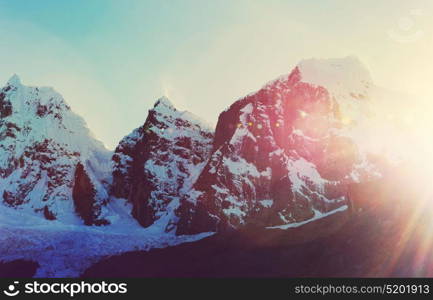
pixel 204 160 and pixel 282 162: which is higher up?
pixel 204 160

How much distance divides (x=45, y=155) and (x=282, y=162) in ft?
261

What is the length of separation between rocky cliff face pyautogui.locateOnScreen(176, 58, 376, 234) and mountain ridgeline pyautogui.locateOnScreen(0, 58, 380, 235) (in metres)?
0.30

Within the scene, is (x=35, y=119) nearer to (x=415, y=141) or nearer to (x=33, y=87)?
(x=33, y=87)

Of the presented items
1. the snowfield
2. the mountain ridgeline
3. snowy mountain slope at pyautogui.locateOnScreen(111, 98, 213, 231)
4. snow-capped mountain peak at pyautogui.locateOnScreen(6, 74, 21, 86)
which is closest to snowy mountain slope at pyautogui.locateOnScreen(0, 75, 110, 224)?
snow-capped mountain peak at pyautogui.locateOnScreen(6, 74, 21, 86)

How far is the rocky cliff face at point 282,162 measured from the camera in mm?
135500

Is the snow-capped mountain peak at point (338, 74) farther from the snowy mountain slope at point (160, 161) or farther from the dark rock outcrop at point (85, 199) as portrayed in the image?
the dark rock outcrop at point (85, 199)

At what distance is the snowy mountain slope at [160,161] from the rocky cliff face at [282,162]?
14.4 metres

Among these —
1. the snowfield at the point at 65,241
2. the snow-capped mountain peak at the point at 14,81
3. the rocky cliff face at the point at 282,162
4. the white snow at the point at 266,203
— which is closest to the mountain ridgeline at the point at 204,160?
the rocky cliff face at the point at 282,162

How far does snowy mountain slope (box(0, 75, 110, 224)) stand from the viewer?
539ft

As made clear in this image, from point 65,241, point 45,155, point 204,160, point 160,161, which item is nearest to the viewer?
point 65,241

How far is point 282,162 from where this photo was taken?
478 feet

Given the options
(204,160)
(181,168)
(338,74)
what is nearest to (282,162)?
(204,160)

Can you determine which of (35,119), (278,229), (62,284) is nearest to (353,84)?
(278,229)

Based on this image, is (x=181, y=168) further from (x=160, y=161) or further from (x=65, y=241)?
(x=65, y=241)
